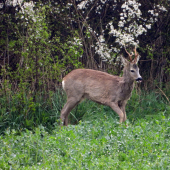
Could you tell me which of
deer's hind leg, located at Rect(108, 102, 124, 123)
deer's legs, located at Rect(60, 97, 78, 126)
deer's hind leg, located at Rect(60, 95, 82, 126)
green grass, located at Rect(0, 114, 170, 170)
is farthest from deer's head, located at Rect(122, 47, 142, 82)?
green grass, located at Rect(0, 114, 170, 170)

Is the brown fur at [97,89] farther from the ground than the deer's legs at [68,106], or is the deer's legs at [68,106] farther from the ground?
the brown fur at [97,89]

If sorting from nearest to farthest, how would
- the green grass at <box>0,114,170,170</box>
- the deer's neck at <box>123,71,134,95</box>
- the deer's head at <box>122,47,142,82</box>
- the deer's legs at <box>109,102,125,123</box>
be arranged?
the green grass at <box>0,114,170,170</box>, the deer's legs at <box>109,102,125,123</box>, the deer's head at <box>122,47,142,82</box>, the deer's neck at <box>123,71,134,95</box>

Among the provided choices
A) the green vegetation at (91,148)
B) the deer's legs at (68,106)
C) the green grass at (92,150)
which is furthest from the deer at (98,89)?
the green grass at (92,150)

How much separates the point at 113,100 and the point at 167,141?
232 centimetres

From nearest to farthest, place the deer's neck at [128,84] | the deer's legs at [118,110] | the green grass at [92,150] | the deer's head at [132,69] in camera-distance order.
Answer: the green grass at [92,150] → the deer's legs at [118,110] → the deer's head at [132,69] → the deer's neck at [128,84]

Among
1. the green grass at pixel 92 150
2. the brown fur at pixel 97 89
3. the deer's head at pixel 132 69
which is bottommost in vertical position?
the green grass at pixel 92 150

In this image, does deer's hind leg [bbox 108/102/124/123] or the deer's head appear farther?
the deer's head

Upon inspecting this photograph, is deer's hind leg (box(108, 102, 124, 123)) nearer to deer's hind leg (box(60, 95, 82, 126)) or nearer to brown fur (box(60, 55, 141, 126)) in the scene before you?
brown fur (box(60, 55, 141, 126))

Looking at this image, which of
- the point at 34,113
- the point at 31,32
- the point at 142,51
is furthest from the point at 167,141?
the point at 142,51

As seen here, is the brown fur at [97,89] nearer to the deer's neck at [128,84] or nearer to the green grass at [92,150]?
the deer's neck at [128,84]

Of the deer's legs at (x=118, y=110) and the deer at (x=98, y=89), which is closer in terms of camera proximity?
the deer's legs at (x=118, y=110)

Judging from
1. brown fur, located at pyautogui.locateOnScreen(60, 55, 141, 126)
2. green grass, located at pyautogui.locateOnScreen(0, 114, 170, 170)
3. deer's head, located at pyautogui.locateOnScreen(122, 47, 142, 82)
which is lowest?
green grass, located at pyautogui.locateOnScreen(0, 114, 170, 170)

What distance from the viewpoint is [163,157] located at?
183 inches

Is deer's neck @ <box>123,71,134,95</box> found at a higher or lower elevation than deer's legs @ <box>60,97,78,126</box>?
higher
